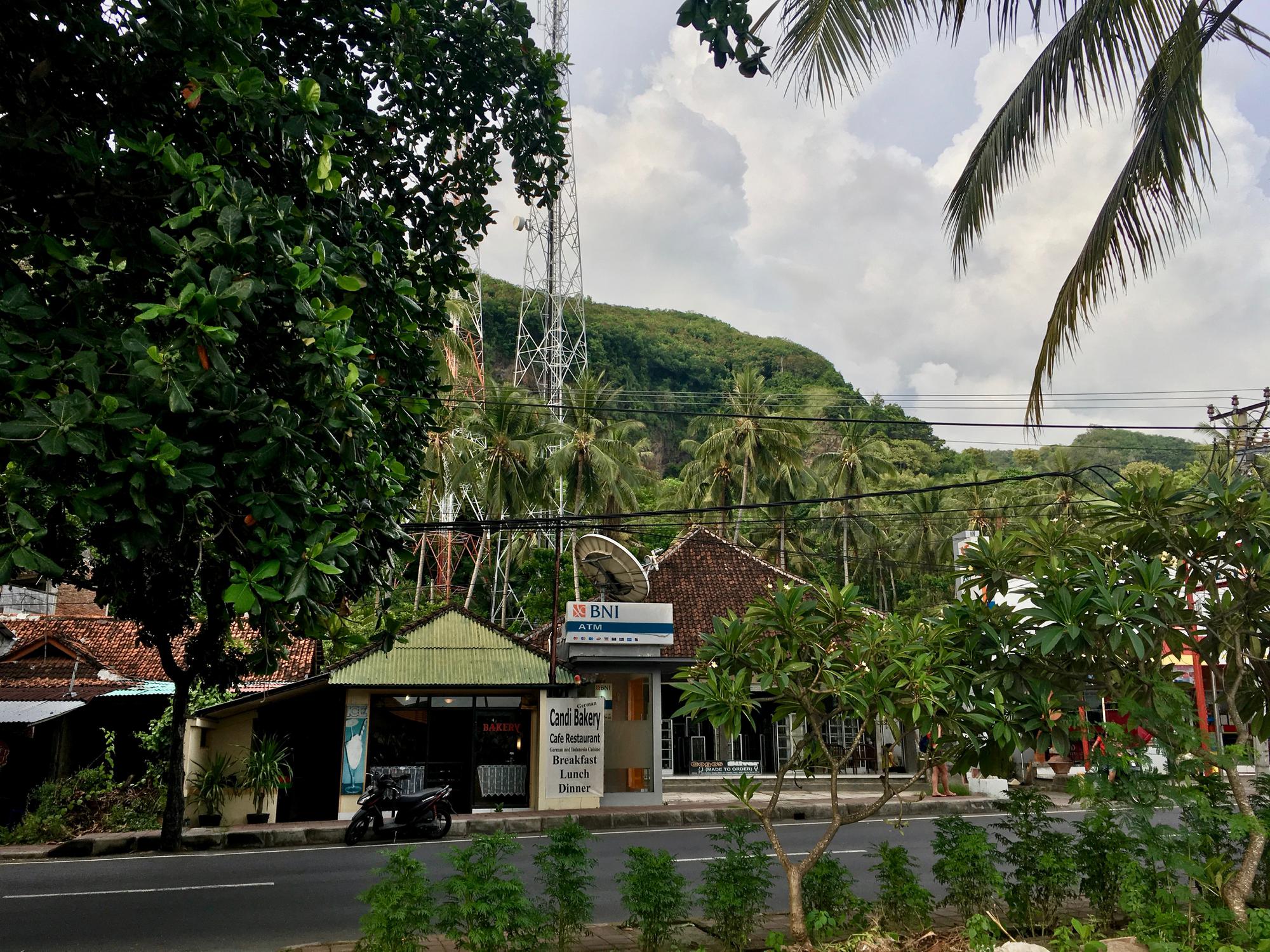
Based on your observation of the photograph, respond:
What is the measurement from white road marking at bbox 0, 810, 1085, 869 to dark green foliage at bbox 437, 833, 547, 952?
516 cm

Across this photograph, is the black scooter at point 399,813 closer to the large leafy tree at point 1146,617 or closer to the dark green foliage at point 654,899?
the dark green foliage at point 654,899

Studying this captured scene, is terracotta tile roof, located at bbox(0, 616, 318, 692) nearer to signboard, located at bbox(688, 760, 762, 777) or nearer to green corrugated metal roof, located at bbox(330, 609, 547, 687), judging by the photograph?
green corrugated metal roof, located at bbox(330, 609, 547, 687)

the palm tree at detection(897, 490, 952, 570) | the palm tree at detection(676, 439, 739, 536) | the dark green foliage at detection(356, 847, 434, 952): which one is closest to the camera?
the dark green foliage at detection(356, 847, 434, 952)

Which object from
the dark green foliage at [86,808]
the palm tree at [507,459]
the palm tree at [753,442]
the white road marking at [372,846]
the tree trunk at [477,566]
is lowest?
the white road marking at [372,846]

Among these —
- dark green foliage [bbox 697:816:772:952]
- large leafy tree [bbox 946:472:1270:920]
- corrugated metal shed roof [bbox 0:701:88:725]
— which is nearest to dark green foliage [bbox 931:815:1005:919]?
large leafy tree [bbox 946:472:1270:920]

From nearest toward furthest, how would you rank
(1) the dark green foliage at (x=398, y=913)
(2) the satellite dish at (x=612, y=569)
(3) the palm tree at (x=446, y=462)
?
1. (1) the dark green foliage at (x=398, y=913)
2. (2) the satellite dish at (x=612, y=569)
3. (3) the palm tree at (x=446, y=462)

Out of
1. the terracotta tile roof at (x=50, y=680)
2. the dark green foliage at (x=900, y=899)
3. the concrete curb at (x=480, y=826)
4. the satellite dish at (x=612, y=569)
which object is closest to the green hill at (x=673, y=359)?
the satellite dish at (x=612, y=569)

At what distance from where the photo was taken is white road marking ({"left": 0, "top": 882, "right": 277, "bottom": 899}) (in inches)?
389

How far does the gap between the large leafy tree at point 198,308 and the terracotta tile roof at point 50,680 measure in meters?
13.4

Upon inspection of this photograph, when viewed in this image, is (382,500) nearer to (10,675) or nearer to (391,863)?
(391,863)

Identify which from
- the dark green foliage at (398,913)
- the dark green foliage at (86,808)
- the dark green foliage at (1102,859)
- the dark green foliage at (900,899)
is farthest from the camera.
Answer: the dark green foliage at (86,808)

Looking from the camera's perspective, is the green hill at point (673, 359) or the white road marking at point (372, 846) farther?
the green hill at point (673, 359)

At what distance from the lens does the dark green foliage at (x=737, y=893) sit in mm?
6480

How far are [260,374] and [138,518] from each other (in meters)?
1.02
